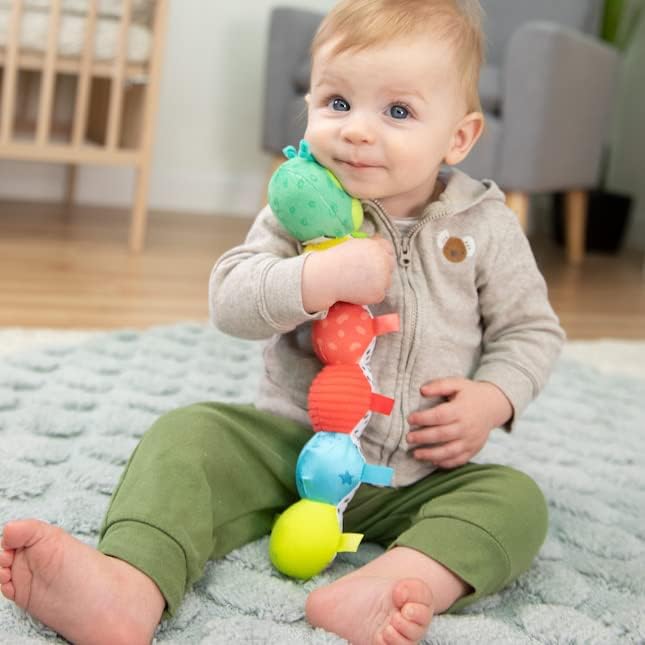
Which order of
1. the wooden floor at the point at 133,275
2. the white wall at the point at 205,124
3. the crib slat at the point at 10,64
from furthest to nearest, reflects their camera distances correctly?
the white wall at the point at 205,124, the crib slat at the point at 10,64, the wooden floor at the point at 133,275

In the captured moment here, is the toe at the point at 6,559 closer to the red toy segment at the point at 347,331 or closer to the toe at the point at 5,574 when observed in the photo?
the toe at the point at 5,574

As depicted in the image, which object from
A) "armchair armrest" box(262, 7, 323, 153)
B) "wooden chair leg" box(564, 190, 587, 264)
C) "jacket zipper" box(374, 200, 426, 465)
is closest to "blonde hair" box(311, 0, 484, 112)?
"jacket zipper" box(374, 200, 426, 465)

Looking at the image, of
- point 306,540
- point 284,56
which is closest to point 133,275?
point 284,56

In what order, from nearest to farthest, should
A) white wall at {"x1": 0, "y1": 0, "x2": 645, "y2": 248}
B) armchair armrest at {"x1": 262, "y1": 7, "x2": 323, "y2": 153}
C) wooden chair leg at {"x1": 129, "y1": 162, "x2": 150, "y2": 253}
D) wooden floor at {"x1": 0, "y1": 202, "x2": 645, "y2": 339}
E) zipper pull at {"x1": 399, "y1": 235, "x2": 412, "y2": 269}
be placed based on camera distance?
zipper pull at {"x1": 399, "y1": 235, "x2": 412, "y2": 269}
wooden floor at {"x1": 0, "y1": 202, "x2": 645, "y2": 339}
wooden chair leg at {"x1": 129, "y1": 162, "x2": 150, "y2": 253}
armchair armrest at {"x1": 262, "y1": 7, "x2": 323, "y2": 153}
white wall at {"x1": 0, "y1": 0, "x2": 645, "y2": 248}

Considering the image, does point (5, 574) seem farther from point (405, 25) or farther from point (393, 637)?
point (405, 25)

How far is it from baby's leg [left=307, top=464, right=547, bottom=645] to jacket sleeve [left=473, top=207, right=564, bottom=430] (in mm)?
92

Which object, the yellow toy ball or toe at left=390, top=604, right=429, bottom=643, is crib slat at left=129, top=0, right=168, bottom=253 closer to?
the yellow toy ball

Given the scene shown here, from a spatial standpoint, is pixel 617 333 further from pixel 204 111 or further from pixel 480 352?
pixel 204 111

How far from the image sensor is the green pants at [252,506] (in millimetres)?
666

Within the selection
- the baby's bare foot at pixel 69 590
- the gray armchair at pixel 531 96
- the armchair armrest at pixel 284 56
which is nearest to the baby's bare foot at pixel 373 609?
the baby's bare foot at pixel 69 590

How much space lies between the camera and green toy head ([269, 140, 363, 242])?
75 cm

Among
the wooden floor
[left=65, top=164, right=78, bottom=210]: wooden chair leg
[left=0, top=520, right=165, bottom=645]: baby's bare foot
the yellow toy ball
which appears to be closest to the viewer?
[left=0, top=520, right=165, bottom=645]: baby's bare foot

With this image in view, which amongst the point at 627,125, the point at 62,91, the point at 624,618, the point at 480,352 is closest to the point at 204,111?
the point at 62,91

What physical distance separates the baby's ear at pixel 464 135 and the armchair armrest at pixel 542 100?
1413 mm
